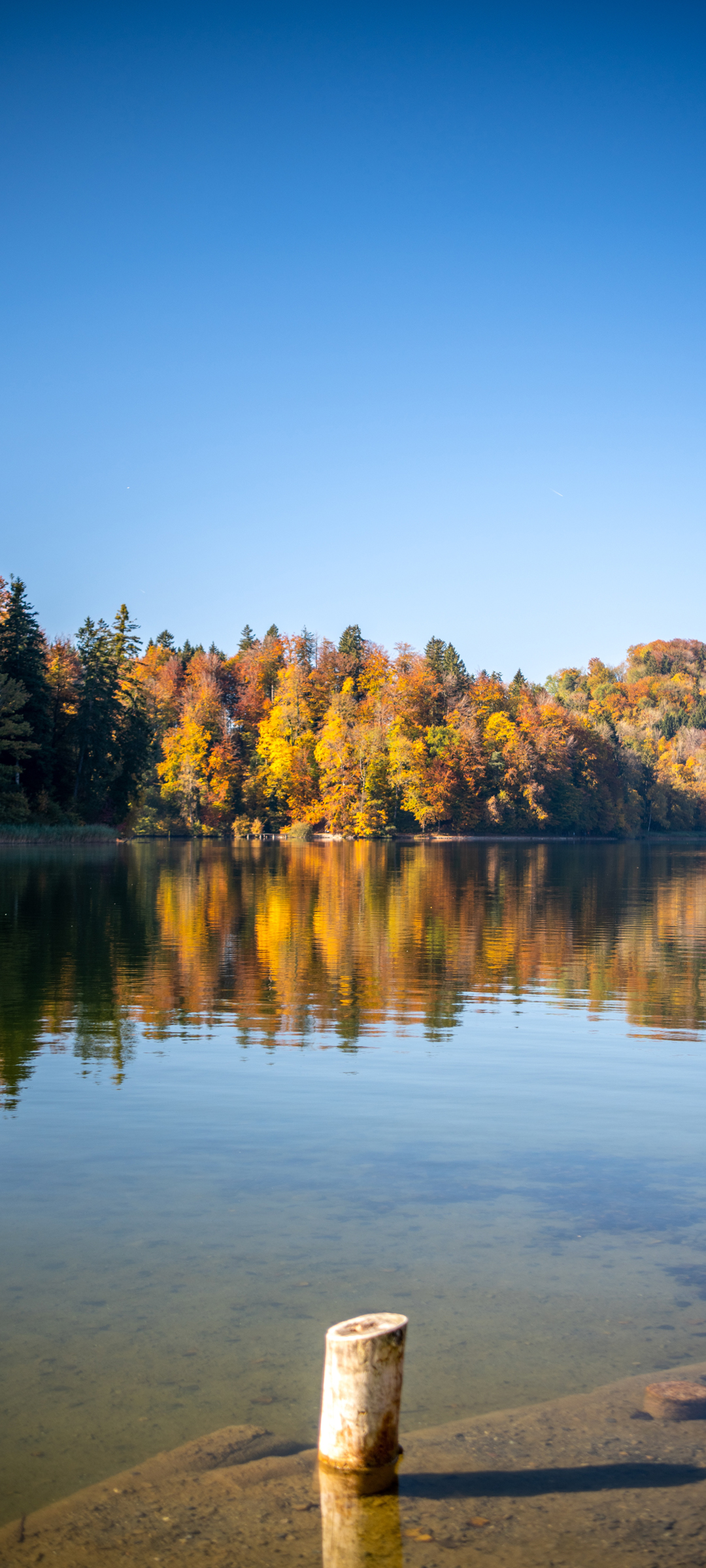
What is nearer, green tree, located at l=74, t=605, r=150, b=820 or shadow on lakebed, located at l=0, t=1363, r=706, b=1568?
shadow on lakebed, located at l=0, t=1363, r=706, b=1568

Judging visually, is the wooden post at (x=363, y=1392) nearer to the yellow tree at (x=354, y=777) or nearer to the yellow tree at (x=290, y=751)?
the yellow tree at (x=354, y=777)

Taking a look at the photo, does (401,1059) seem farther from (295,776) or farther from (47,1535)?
(295,776)

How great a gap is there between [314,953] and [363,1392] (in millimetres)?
20126

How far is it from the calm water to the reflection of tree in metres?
0.14

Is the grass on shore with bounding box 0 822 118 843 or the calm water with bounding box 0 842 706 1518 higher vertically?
the grass on shore with bounding box 0 822 118 843

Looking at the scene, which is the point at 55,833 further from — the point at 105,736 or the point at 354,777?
the point at 354,777

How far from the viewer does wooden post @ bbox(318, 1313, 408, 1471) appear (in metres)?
4.50

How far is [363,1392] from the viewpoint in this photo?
4.60 meters

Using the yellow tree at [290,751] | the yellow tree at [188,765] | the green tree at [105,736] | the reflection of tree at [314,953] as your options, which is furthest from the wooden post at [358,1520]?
the yellow tree at [290,751]

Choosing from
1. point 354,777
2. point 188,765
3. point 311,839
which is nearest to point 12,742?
point 188,765

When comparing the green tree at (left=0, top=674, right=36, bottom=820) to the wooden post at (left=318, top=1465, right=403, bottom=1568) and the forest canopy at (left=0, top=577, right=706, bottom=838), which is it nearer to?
the forest canopy at (left=0, top=577, right=706, bottom=838)

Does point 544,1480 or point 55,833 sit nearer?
point 544,1480

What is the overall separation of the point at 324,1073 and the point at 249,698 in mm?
120167

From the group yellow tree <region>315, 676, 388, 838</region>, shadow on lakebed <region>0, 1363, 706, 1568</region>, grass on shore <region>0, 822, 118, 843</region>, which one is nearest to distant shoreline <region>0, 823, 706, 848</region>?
grass on shore <region>0, 822, 118, 843</region>
